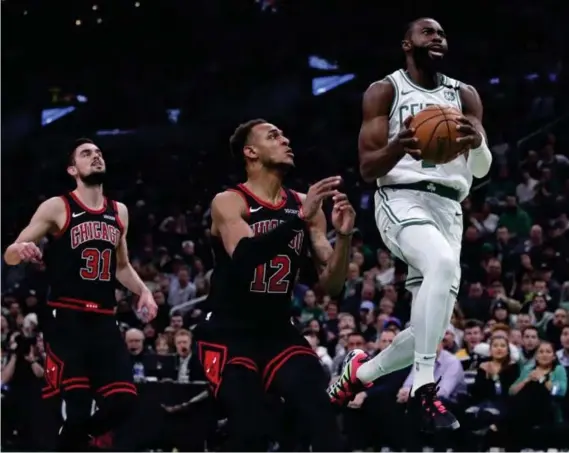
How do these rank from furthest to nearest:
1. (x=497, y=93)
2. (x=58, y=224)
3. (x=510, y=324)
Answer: (x=497, y=93), (x=510, y=324), (x=58, y=224)

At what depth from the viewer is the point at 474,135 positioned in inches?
267

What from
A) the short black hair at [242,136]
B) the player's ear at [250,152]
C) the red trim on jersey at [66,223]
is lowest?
the red trim on jersey at [66,223]

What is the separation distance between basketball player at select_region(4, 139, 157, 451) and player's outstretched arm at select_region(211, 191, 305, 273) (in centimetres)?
177

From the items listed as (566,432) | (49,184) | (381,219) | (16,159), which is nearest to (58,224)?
(381,219)

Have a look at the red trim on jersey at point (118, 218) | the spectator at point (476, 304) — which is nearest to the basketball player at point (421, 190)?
the red trim on jersey at point (118, 218)

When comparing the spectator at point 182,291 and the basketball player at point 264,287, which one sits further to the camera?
the spectator at point 182,291

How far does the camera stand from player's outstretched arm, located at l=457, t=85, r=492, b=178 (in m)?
6.74

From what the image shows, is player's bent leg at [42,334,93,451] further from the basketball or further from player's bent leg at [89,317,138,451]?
the basketball

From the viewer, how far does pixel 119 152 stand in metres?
24.2

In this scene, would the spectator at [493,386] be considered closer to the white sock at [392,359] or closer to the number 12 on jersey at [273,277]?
the white sock at [392,359]

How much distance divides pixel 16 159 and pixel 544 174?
1280 cm

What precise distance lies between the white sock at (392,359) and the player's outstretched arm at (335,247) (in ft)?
2.27

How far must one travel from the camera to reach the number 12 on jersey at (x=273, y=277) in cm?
678

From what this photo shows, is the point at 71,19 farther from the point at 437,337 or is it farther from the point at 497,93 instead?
the point at 437,337
